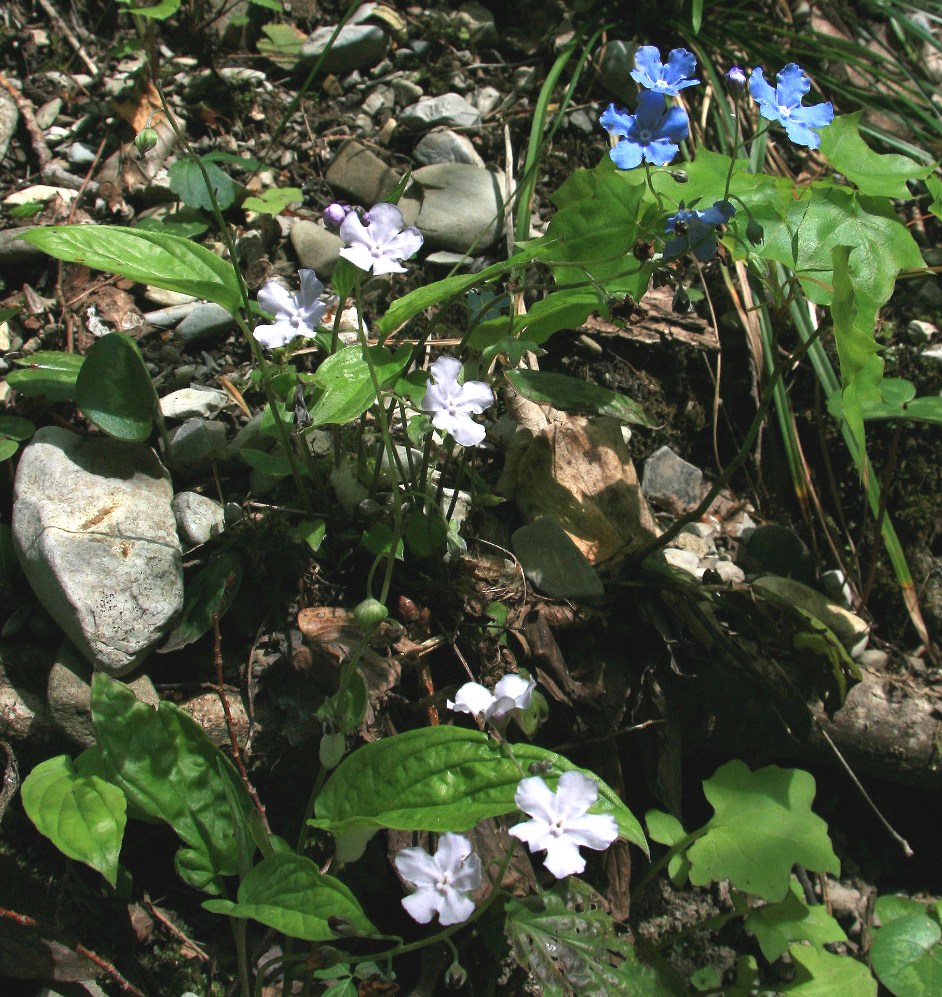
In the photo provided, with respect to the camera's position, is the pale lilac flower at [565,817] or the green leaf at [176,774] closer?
the pale lilac flower at [565,817]

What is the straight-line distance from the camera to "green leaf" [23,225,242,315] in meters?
1.40

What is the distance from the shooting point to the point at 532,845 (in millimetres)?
1060

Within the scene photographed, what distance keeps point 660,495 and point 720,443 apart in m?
0.28

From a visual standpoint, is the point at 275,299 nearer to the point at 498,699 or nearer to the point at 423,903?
the point at 498,699

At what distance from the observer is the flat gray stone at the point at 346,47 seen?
8.00 ft

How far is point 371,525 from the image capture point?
1611 mm

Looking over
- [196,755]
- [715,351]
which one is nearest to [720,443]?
[715,351]

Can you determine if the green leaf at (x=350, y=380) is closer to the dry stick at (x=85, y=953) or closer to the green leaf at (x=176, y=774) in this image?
the green leaf at (x=176, y=774)

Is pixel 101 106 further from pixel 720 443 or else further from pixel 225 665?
pixel 720 443

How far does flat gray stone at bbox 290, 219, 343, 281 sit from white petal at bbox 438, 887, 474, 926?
145 cm

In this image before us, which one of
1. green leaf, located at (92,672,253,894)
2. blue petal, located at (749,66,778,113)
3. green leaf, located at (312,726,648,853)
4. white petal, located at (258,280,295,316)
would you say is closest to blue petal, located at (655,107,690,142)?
blue petal, located at (749,66,778,113)

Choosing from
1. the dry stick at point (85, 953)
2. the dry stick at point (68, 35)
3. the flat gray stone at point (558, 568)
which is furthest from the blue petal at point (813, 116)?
the dry stick at point (68, 35)

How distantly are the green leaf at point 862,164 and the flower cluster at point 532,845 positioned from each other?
1199 millimetres

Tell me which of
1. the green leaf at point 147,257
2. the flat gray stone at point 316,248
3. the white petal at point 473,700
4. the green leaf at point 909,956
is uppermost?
the green leaf at point 147,257
